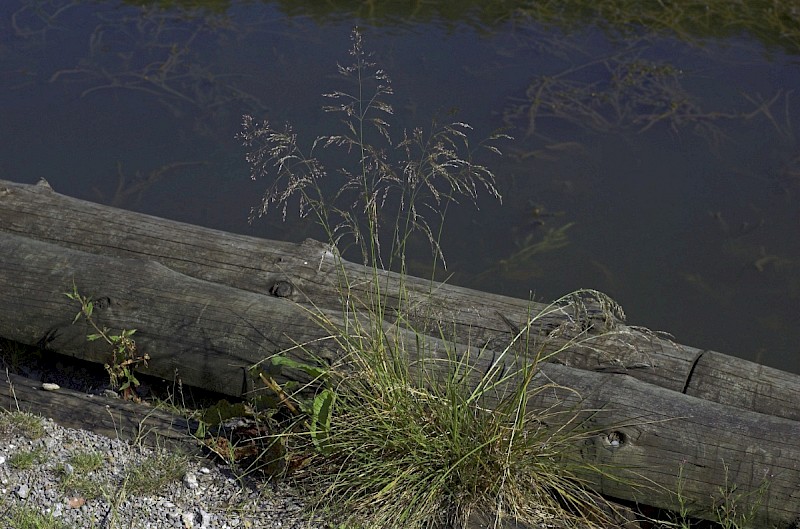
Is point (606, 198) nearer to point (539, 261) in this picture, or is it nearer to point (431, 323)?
point (539, 261)

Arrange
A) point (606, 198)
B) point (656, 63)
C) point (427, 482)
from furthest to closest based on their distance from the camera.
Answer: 1. point (656, 63)
2. point (606, 198)
3. point (427, 482)

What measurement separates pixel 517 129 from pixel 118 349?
164 inches

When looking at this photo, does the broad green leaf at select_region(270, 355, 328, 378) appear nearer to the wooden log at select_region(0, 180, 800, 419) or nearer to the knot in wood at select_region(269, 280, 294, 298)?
the wooden log at select_region(0, 180, 800, 419)

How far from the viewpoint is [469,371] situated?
11.3 feet

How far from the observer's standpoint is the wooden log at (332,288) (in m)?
3.94

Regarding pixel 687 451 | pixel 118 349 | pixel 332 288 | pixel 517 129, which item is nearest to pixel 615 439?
pixel 687 451

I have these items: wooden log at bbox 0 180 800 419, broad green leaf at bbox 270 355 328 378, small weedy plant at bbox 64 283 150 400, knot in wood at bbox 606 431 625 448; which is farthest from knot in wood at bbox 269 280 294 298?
knot in wood at bbox 606 431 625 448

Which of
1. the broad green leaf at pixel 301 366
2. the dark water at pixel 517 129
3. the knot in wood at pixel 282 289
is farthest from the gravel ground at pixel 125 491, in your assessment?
the dark water at pixel 517 129

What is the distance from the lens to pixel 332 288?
14.5 feet

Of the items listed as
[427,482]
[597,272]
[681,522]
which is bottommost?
[597,272]

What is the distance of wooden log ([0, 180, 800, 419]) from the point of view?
12.9 ft

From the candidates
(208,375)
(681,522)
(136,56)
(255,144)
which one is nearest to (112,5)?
(136,56)

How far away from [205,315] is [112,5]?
6288mm

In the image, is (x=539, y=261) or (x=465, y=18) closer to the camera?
(x=539, y=261)
